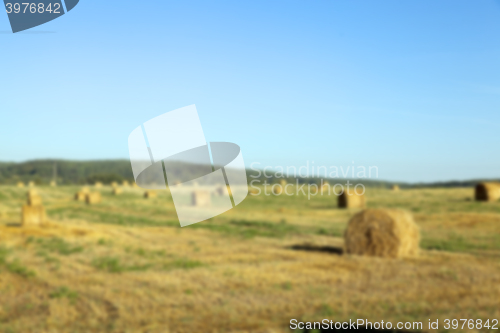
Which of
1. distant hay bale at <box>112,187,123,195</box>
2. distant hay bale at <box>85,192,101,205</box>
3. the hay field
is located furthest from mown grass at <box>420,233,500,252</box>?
distant hay bale at <box>112,187,123,195</box>

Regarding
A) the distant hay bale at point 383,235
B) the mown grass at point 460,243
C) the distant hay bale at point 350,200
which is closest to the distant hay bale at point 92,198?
the distant hay bale at point 350,200

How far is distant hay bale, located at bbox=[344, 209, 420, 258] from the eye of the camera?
13.6 meters

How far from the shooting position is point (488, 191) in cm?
3130

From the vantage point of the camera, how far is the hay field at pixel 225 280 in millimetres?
7457

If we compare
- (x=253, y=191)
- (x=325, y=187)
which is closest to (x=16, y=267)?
(x=253, y=191)

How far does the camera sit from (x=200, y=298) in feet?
28.4

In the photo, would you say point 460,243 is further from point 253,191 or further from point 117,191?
point 117,191

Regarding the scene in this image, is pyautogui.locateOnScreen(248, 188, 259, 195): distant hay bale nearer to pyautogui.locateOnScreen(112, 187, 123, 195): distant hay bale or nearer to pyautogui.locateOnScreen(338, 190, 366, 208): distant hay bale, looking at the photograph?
pyautogui.locateOnScreen(112, 187, 123, 195): distant hay bale

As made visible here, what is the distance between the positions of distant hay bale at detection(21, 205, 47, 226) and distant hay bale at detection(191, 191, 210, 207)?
51.4 feet

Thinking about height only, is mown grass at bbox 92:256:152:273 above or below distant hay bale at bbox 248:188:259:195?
above

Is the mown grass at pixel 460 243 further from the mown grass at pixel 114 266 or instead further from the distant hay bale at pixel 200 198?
the distant hay bale at pixel 200 198

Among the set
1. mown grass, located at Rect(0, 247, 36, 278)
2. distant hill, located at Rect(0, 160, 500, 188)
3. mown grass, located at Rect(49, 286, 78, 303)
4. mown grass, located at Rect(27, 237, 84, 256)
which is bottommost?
distant hill, located at Rect(0, 160, 500, 188)

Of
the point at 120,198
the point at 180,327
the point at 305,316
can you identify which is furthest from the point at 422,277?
the point at 120,198

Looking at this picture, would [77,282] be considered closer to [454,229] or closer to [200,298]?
[200,298]
